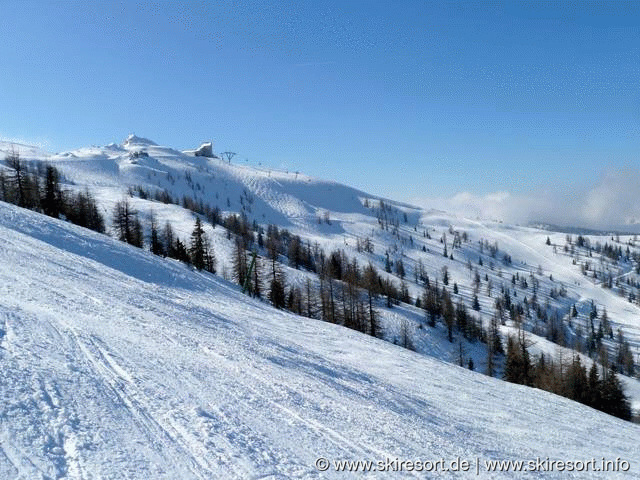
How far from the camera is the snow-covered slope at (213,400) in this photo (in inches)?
255

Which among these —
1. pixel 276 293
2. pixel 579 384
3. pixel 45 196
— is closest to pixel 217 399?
pixel 276 293

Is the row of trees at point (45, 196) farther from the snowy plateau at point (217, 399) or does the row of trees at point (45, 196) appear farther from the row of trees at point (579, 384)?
the row of trees at point (579, 384)

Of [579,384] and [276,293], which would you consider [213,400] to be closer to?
[276,293]

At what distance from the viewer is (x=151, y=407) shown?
791 centimetres

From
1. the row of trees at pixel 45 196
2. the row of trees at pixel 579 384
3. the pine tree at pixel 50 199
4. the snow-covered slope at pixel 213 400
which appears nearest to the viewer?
the snow-covered slope at pixel 213 400

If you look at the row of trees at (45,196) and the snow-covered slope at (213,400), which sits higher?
the row of trees at (45,196)

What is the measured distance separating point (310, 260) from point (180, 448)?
112689 millimetres

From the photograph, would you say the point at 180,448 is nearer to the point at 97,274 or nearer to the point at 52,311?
the point at 52,311

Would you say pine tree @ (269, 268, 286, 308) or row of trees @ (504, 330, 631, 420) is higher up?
pine tree @ (269, 268, 286, 308)

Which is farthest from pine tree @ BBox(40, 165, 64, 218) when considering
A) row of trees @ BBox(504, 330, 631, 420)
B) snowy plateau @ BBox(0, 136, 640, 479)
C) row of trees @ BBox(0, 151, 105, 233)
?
row of trees @ BBox(504, 330, 631, 420)

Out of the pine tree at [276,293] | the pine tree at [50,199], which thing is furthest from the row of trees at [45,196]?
the pine tree at [276,293]

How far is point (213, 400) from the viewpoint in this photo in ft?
29.3

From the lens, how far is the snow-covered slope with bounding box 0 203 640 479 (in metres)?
6.48

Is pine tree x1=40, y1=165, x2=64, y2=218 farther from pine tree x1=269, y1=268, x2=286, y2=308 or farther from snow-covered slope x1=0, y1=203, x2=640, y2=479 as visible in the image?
snow-covered slope x1=0, y1=203, x2=640, y2=479
